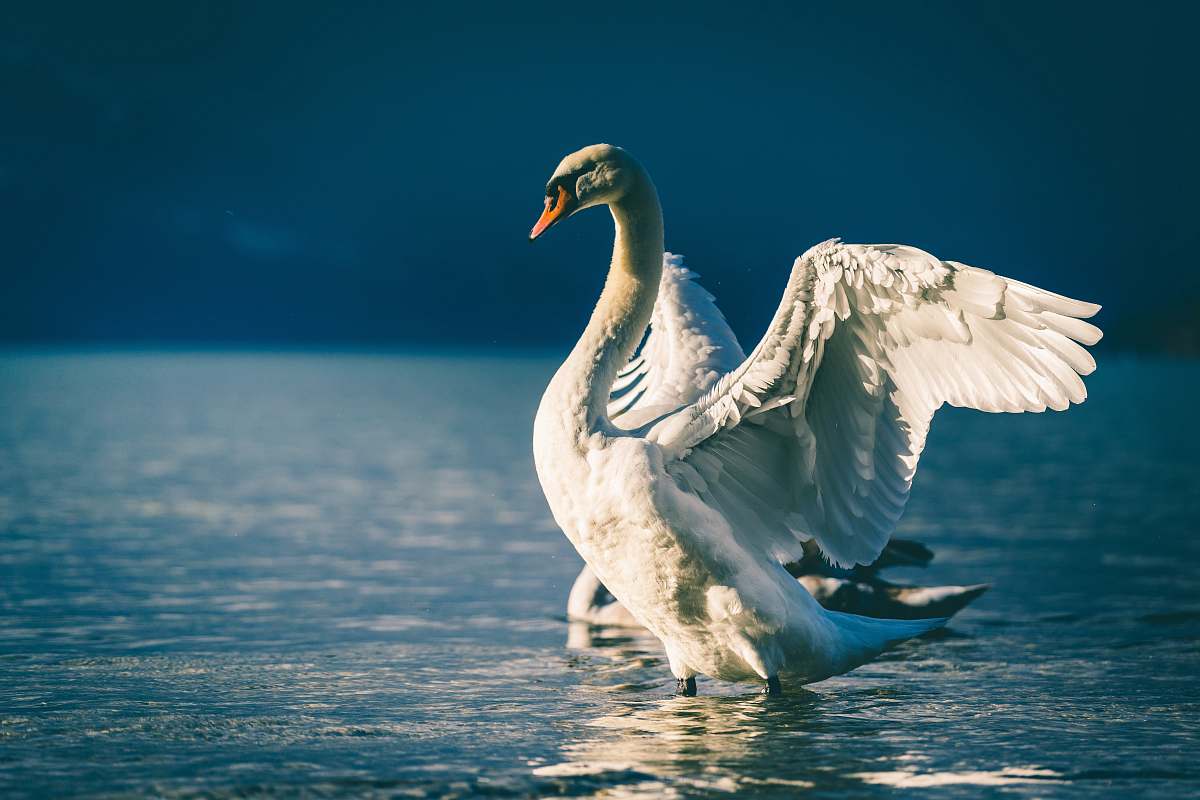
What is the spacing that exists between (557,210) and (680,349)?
1834 mm

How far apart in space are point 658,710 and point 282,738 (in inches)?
80.1

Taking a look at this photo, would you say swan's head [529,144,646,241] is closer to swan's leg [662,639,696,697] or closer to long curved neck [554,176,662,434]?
long curved neck [554,176,662,434]

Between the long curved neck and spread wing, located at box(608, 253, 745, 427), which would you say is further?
spread wing, located at box(608, 253, 745, 427)

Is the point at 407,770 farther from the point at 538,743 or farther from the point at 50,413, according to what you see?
the point at 50,413

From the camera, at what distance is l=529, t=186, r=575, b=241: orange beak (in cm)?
818

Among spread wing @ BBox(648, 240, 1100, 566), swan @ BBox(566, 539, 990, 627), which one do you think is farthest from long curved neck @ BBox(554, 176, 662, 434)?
swan @ BBox(566, 539, 990, 627)

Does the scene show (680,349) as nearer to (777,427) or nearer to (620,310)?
(620,310)

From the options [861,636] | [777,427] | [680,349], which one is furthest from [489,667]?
[777,427]

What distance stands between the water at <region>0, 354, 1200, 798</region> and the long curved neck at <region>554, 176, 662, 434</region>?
A: 172 cm

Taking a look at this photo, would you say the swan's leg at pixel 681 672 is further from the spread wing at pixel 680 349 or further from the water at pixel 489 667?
the spread wing at pixel 680 349

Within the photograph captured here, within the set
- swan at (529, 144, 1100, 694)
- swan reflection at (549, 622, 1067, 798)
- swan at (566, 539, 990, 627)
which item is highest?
swan at (529, 144, 1100, 694)

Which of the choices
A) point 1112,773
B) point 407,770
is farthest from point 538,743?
point 1112,773

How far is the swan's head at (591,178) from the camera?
812 centimetres

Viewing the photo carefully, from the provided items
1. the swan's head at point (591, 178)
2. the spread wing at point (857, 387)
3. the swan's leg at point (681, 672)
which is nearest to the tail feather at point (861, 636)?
the spread wing at point (857, 387)
